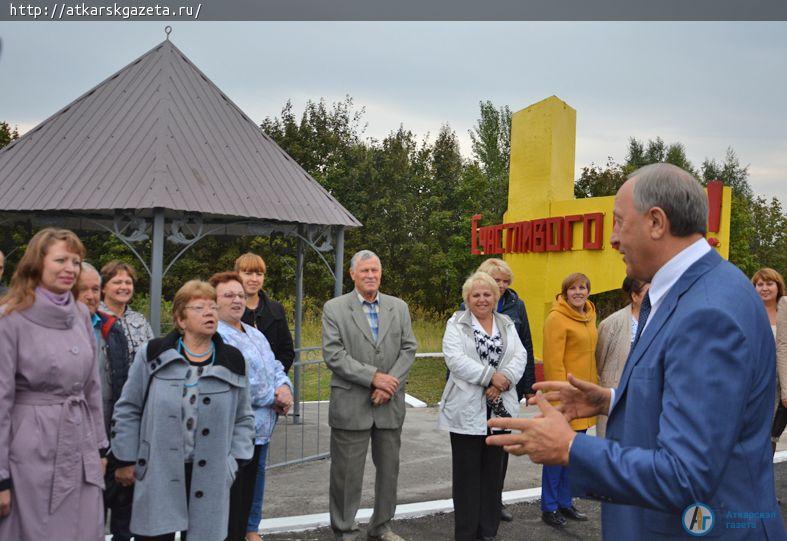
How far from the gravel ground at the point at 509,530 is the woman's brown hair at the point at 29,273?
2695mm

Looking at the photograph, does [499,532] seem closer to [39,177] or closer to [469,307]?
[469,307]

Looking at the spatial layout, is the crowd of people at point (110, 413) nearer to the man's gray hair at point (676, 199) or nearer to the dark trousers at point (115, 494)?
the dark trousers at point (115, 494)

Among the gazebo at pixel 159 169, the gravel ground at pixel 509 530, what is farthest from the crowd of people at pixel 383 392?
the gazebo at pixel 159 169

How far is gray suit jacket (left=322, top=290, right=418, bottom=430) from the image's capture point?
529cm

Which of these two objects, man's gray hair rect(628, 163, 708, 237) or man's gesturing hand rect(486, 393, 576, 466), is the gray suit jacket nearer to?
man's gesturing hand rect(486, 393, 576, 466)

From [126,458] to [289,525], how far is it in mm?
2011

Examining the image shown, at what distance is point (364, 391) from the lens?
5328mm

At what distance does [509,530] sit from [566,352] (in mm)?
1462

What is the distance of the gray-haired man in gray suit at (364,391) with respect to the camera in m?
5.22

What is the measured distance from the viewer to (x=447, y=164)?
30.7 meters

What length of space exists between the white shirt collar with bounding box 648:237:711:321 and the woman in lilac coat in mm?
2766

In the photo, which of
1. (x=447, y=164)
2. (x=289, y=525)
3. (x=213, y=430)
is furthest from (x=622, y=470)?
(x=447, y=164)

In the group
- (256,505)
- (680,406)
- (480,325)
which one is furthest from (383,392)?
(680,406)

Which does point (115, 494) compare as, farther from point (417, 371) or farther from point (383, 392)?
point (417, 371)
